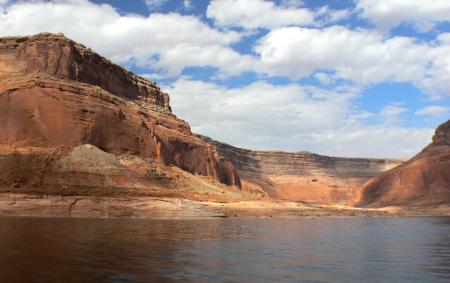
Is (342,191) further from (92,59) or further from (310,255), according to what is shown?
(310,255)

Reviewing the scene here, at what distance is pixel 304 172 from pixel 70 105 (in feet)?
373

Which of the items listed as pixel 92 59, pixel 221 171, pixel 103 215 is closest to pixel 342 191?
pixel 221 171

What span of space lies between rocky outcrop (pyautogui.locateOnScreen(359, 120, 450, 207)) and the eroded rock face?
52.9m

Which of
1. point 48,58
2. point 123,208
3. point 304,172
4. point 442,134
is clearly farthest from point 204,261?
point 304,172

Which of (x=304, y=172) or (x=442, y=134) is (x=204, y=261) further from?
Result: (x=304, y=172)

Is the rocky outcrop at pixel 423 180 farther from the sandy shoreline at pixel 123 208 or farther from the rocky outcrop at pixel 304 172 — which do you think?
the sandy shoreline at pixel 123 208

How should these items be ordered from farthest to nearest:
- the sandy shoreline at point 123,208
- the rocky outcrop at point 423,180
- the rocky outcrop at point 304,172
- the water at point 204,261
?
the rocky outcrop at point 304,172
the rocky outcrop at point 423,180
the sandy shoreline at point 123,208
the water at point 204,261

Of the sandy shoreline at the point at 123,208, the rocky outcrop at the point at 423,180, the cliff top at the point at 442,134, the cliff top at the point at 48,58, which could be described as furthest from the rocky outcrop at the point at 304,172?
the sandy shoreline at the point at 123,208

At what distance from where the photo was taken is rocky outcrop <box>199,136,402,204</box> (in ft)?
460

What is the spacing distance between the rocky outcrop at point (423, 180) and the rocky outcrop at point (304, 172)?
16223 millimetres

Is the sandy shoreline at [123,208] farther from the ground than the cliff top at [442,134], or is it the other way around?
the cliff top at [442,134]

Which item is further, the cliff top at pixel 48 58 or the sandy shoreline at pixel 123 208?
the cliff top at pixel 48 58

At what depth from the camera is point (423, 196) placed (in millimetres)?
97750

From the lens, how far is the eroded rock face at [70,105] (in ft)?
168
